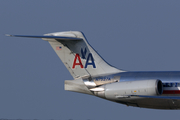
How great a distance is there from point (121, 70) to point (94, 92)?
2232 mm

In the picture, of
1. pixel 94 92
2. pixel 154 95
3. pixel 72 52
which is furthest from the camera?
pixel 72 52

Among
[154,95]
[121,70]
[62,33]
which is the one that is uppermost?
[62,33]

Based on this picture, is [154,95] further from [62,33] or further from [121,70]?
[62,33]

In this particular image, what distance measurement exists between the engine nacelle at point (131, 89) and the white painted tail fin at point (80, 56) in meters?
1.92

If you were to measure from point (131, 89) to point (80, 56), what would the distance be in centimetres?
418

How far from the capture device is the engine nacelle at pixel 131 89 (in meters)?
21.6

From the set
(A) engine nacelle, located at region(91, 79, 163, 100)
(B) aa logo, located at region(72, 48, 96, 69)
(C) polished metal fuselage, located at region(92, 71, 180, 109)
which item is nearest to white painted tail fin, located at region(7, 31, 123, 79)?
(B) aa logo, located at region(72, 48, 96, 69)

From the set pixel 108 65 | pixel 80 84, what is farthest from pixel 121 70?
pixel 80 84

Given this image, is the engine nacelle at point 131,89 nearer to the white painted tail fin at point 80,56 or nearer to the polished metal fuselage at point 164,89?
the polished metal fuselage at point 164,89

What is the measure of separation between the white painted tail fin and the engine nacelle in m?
1.92

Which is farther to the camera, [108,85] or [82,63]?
[82,63]

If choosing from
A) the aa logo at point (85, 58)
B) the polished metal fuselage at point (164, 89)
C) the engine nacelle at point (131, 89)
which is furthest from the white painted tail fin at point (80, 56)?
the engine nacelle at point (131, 89)

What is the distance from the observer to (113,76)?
23500 millimetres

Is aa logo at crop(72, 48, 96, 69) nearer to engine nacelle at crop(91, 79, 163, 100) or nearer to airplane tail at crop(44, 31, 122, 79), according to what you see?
airplane tail at crop(44, 31, 122, 79)
